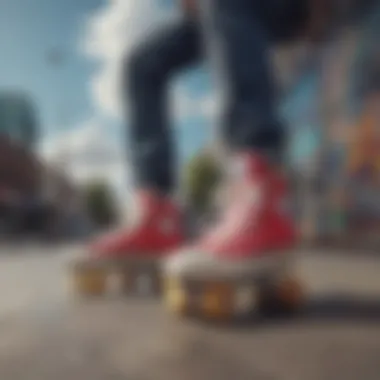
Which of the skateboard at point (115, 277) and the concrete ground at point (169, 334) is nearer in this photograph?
the concrete ground at point (169, 334)

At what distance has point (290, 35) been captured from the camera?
57cm

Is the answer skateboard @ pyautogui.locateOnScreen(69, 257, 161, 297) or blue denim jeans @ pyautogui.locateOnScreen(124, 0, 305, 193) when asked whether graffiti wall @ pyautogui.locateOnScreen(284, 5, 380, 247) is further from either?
skateboard @ pyautogui.locateOnScreen(69, 257, 161, 297)

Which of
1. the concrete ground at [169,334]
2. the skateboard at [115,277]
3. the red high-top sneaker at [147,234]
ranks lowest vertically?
the concrete ground at [169,334]

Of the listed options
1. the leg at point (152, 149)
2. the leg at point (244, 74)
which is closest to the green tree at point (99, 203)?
the leg at point (152, 149)

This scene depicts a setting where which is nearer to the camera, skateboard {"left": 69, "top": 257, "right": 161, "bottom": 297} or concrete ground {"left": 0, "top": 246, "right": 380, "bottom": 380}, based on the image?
concrete ground {"left": 0, "top": 246, "right": 380, "bottom": 380}

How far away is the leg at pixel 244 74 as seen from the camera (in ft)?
1.85

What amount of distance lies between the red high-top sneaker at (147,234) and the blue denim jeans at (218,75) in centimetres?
2

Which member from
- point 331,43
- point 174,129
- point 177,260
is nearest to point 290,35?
point 331,43

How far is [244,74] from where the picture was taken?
1.85 ft

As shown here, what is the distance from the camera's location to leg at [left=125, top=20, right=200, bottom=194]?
591mm

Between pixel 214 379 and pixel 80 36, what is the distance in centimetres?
35

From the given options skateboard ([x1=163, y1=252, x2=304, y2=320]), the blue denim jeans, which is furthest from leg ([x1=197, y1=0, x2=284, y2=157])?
skateboard ([x1=163, y1=252, x2=304, y2=320])

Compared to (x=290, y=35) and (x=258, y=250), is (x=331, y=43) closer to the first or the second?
(x=290, y=35)

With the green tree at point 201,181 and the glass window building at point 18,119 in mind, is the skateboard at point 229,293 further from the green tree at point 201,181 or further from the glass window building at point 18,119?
the glass window building at point 18,119
